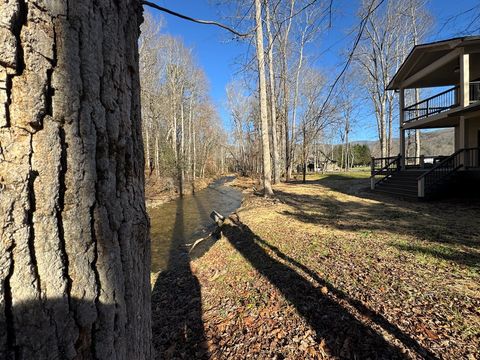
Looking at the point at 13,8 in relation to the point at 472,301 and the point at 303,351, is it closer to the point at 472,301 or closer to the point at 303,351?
the point at 303,351

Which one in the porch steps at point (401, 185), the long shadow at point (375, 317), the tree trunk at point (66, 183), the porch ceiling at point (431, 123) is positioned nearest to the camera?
the tree trunk at point (66, 183)

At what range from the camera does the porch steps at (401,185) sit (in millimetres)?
10489

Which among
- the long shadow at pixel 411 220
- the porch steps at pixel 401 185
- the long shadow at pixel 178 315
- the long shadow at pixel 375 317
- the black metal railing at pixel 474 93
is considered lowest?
the long shadow at pixel 178 315

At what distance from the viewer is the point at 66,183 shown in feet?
2.33

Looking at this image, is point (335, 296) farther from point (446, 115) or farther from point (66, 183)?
point (446, 115)

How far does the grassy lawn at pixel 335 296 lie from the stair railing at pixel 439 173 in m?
4.05

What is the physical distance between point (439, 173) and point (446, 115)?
136 inches

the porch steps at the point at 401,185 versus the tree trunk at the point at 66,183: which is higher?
the tree trunk at the point at 66,183

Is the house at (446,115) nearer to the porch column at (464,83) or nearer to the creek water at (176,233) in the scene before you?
the porch column at (464,83)

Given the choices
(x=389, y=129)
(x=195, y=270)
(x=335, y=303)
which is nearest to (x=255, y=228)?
(x=195, y=270)

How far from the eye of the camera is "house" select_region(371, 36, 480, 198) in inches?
386

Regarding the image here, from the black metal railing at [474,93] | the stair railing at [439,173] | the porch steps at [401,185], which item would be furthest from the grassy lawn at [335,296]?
the black metal railing at [474,93]

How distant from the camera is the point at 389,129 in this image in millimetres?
23500

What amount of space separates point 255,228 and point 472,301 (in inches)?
168
